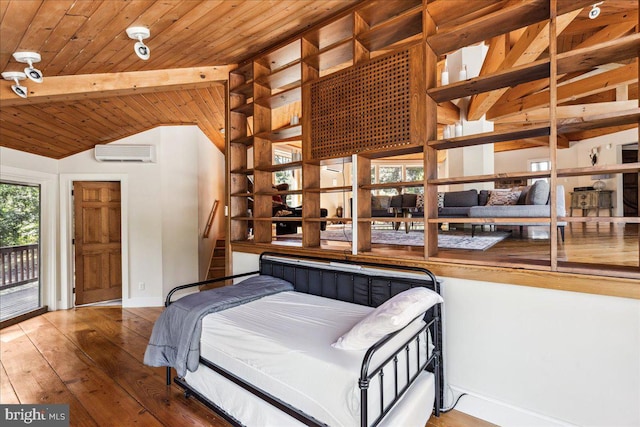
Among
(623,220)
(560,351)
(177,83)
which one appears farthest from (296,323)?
(177,83)

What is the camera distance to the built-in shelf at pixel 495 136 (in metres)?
1.86

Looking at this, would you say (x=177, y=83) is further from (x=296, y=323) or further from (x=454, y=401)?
(x=454, y=401)

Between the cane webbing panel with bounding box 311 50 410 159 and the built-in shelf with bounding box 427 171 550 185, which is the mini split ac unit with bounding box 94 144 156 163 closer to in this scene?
the cane webbing panel with bounding box 311 50 410 159

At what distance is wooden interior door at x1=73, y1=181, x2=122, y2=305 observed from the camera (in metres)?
4.86

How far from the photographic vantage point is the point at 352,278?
2.52 metres

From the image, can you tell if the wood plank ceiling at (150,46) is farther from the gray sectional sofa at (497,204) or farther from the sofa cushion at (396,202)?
the sofa cushion at (396,202)

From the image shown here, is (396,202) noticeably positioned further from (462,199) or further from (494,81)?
(494,81)

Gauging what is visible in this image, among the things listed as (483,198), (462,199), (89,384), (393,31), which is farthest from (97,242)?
(483,198)

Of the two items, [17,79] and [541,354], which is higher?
[17,79]

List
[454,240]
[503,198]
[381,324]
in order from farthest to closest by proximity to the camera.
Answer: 1. [503,198]
2. [454,240]
3. [381,324]

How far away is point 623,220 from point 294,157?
903 centimetres

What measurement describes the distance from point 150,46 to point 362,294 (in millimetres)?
2703

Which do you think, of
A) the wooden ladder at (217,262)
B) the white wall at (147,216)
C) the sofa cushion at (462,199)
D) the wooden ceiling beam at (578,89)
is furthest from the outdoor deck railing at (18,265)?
the wooden ceiling beam at (578,89)

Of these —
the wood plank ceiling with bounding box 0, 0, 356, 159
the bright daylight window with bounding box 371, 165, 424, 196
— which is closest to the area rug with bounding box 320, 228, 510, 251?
the wood plank ceiling with bounding box 0, 0, 356, 159
